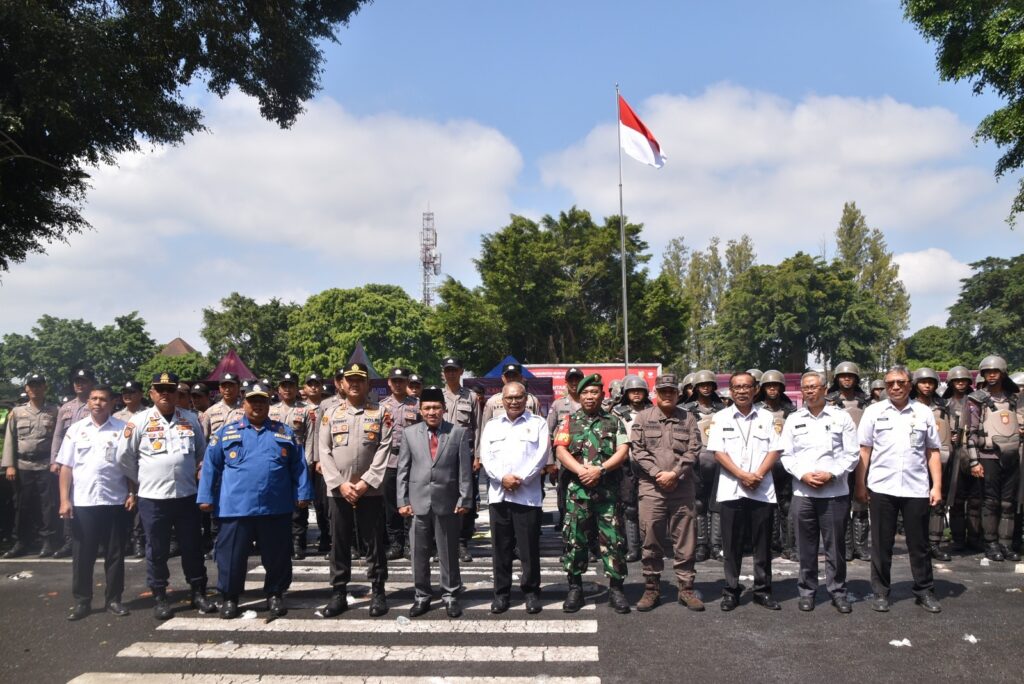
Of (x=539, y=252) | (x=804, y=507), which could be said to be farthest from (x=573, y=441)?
(x=539, y=252)

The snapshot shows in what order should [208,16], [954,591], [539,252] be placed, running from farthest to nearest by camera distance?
[539,252] < [208,16] < [954,591]

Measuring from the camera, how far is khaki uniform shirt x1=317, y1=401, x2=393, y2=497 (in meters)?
6.54

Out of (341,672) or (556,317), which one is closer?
(341,672)

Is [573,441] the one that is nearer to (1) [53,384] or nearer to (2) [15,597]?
(2) [15,597]

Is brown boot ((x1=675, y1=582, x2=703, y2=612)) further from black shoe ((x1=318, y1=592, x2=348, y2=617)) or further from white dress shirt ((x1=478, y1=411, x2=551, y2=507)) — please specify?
black shoe ((x1=318, y1=592, x2=348, y2=617))

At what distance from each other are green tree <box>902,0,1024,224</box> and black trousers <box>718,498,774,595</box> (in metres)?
11.9

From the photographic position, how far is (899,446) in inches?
253

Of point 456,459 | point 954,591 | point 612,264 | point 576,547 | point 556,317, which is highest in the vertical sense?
point 612,264

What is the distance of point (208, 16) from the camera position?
1435 centimetres

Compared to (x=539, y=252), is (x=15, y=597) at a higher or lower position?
lower

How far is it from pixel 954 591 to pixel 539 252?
3207 centimetres

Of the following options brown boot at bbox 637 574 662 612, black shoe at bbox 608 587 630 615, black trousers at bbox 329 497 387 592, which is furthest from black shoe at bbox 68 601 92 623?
brown boot at bbox 637 574 662 612

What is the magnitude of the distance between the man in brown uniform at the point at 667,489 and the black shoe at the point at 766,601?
1.69 ft

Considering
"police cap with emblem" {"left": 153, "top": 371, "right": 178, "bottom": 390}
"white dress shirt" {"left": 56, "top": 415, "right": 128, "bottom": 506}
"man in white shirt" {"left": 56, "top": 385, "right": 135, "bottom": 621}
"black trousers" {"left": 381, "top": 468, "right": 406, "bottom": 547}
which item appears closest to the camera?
"man in white shirt" {"left": 56, "top": 385, "right": 135, "bottom": 621}
